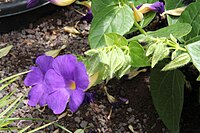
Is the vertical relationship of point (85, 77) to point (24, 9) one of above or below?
above

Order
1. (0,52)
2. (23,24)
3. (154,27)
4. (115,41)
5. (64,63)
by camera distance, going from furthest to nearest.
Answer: (23,24) < (154,27) < (0,52) < (115,41) < (64,63)

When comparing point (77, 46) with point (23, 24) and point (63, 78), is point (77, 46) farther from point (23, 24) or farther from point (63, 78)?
point (63, 78)

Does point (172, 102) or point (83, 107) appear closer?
point (172, 102)

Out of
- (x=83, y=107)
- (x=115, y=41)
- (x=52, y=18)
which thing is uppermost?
(x=115, y=41)

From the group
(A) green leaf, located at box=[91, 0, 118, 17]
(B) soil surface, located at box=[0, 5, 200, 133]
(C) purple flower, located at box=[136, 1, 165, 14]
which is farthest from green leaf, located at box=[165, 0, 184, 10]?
(B) soil surface, located at box=[0, 5, 200, 133]

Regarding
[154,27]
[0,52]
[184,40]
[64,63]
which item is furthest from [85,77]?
[154,27]

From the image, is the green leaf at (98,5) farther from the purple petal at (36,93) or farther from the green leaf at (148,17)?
the purple petal at (36,93)
